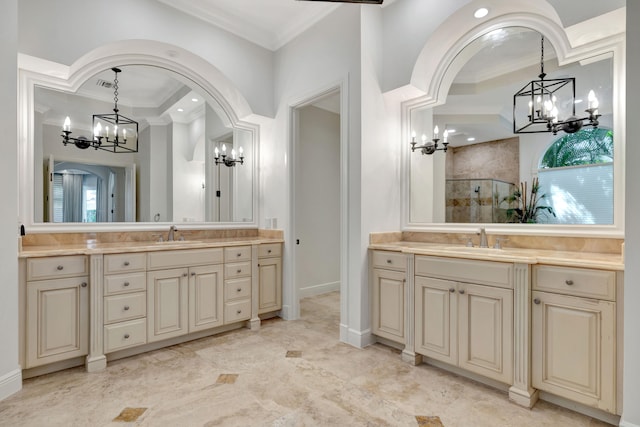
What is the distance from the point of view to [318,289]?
4871 millimetres

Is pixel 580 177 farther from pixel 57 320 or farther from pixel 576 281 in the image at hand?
pixel 57 320

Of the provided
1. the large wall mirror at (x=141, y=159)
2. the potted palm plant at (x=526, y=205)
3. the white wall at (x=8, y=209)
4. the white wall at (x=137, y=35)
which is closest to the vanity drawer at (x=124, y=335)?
the white wall at (x=8, y=209)

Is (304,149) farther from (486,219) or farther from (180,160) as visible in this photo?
(486,219)

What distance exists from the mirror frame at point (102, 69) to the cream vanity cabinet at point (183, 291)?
0.63 meters

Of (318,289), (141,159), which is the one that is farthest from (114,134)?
(318,289)

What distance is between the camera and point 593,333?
5.69ft

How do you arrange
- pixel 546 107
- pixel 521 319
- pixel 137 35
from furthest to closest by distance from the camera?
1. pixel 137 35
2. pixel 546 107
3. pixel 521 319

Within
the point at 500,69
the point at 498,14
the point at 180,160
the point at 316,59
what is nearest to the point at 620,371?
the point at 500,69

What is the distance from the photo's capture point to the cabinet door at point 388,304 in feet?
8.68

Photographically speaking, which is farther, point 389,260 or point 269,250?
point 269,250

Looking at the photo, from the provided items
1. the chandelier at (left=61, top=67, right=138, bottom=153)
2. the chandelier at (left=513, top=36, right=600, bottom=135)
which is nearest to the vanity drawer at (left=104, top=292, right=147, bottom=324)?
the chandelier at (left=61, top=67, right=138, bottom=153)

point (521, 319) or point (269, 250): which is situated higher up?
point (269, 250)

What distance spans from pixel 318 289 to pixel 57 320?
3.23 meters

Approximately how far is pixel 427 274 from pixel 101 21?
3395 millimetres
